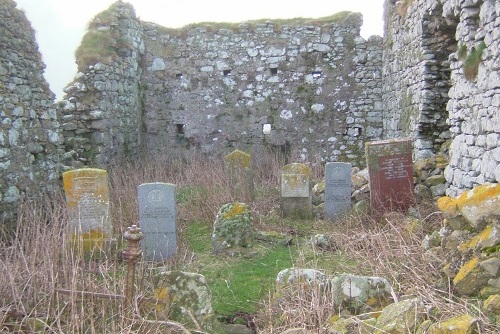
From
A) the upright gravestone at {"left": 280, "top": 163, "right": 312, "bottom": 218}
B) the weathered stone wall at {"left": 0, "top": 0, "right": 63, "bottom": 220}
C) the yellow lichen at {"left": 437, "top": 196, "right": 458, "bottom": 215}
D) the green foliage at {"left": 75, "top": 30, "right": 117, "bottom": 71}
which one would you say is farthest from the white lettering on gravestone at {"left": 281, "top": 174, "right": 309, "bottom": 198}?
the green foliage at {"left": 75, "top": 30, "right": 117, "bottom": 71}

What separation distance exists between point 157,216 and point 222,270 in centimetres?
114

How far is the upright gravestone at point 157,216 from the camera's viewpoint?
20.8ft

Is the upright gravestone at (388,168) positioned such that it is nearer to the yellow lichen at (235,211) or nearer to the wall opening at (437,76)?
the wall opening at (437,76)

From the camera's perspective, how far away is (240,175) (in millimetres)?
9195

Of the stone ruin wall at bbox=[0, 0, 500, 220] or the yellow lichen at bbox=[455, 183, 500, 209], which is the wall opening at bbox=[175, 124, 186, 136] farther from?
the yellow lichen at bbox=[455, 183, 500, 209]

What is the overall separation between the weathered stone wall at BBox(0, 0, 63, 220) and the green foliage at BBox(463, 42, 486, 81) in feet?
19.1

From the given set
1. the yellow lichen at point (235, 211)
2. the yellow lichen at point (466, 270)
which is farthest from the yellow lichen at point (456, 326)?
the yellow lichen at point (235, 211)

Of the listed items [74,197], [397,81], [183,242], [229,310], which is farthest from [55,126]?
[397,81]

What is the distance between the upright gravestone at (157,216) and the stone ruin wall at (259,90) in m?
2.14

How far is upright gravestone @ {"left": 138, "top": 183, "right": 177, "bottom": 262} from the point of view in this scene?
6.34 metres

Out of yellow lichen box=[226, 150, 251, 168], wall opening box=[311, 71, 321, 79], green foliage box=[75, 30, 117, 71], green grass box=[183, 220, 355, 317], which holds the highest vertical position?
green foliage box=[75, 30, 117, 71]

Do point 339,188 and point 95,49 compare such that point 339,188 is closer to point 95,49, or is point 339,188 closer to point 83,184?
point 83,184

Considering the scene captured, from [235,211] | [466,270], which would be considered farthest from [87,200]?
[466,270]

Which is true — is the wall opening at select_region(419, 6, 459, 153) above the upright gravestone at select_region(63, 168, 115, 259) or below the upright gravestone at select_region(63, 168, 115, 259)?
above
